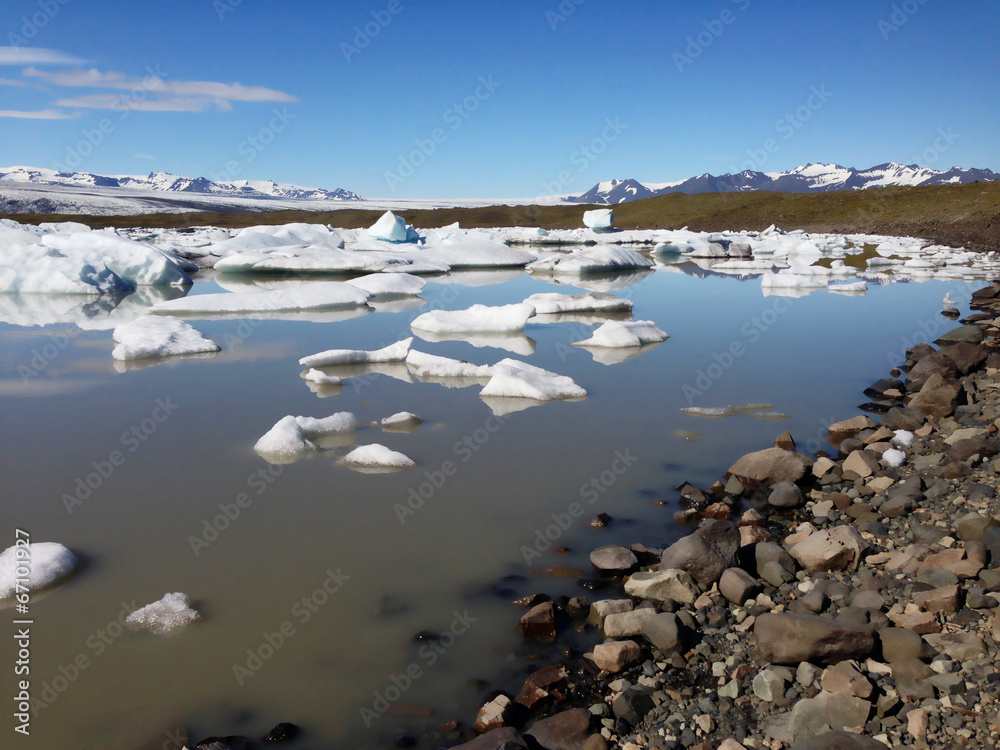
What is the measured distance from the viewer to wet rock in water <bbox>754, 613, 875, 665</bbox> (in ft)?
8.21

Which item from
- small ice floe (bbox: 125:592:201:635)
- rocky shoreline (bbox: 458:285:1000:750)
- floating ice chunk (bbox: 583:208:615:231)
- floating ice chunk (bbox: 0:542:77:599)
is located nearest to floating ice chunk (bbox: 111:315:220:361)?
floating ice chunk (bbox: 0:542:77:599)

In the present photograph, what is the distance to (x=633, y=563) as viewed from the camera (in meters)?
3.44

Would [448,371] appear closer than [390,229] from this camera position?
Yes

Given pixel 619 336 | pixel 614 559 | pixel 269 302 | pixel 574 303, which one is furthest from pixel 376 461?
pixel 269 302

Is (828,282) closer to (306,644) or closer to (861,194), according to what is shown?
(306,644)

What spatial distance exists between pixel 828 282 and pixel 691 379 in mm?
12588

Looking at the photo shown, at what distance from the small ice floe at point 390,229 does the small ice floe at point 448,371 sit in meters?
20.2

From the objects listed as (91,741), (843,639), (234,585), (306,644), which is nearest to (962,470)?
(843,639)

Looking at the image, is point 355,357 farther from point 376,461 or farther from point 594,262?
point 594,262

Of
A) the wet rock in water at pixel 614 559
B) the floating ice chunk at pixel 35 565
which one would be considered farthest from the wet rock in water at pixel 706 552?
the floating ice chunk at pixel 35 565

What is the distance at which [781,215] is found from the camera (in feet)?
158
